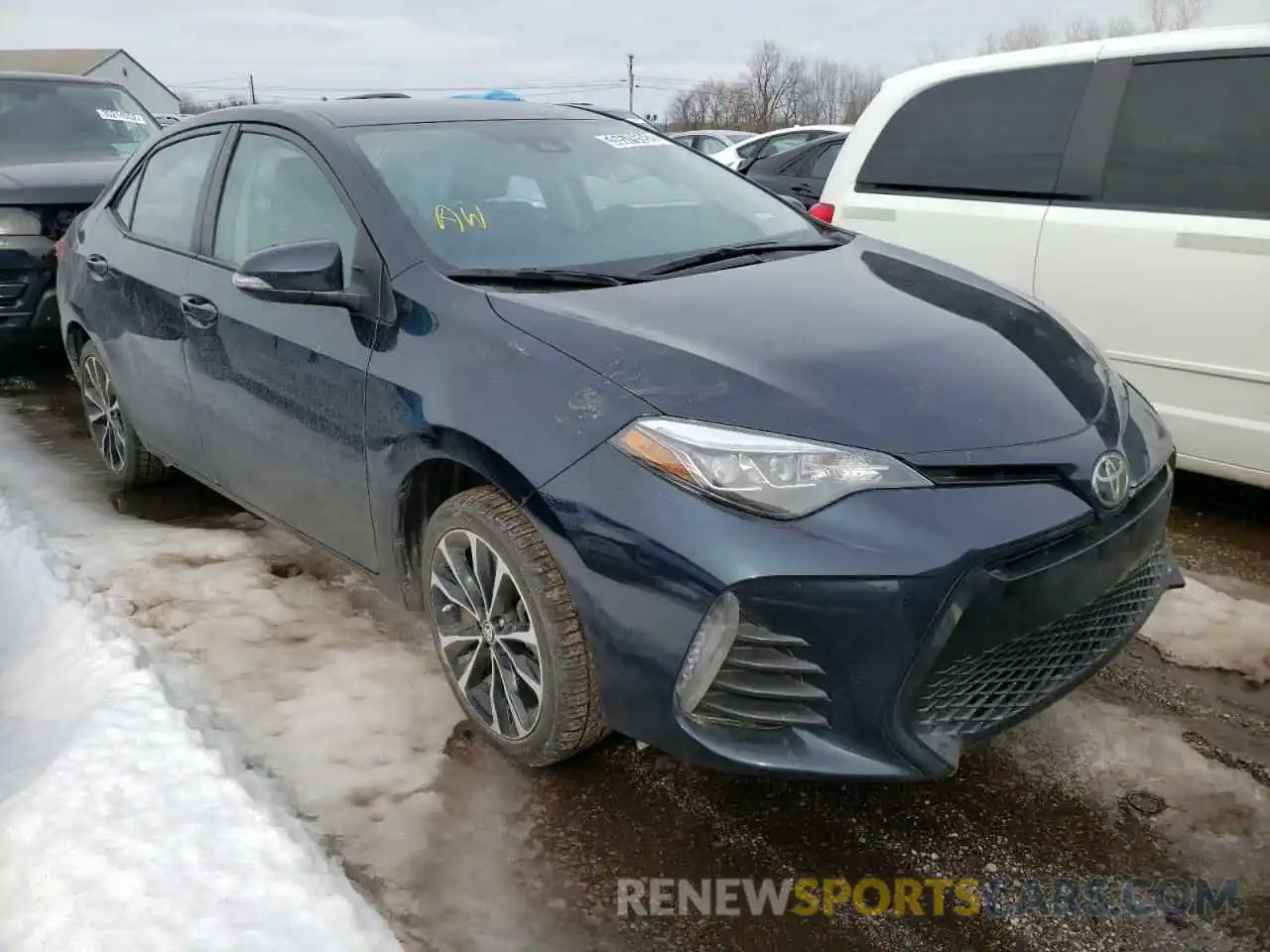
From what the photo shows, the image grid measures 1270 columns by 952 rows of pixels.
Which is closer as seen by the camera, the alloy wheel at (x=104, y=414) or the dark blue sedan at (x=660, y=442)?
the dark blue sedan at (x=660, y=442)

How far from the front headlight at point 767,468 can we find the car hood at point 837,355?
32 mm

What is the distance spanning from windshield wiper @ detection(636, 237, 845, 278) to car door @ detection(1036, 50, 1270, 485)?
4.14 feet

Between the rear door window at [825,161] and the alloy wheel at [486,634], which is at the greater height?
the rear door window at [825,161]

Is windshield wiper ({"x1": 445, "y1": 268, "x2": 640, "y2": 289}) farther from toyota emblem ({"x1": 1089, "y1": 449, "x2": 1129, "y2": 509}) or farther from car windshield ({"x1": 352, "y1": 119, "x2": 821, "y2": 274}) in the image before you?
toyota emblem ({"x1": 1089, "y1": 449, "x2": 1129, "y2": 509})

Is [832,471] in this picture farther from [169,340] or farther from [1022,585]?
[169,340]

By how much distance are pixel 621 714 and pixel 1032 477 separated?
0.96 m

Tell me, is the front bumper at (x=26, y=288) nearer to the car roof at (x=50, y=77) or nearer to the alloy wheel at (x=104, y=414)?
the alloy wheel at (x=104, y=414)

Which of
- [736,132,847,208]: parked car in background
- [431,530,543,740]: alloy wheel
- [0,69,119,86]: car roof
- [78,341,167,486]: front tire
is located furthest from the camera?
[736,132,847,208]: parked car in background

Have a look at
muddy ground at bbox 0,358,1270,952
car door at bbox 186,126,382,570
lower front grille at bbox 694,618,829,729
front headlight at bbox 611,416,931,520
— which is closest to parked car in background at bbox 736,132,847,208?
car door at bbox 186,126,382,570

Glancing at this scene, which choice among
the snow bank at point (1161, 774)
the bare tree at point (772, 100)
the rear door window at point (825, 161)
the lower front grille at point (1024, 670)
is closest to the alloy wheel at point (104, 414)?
the lower front grille at point (1024, 670)

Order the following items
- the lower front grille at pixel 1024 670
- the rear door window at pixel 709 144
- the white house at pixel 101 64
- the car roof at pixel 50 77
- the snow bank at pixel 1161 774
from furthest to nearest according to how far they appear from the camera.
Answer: the white house at pixel 101 64 → the rear door window at pixel 709 144 → the car roof at pixel 50 77 → the snow bank at pixel 1161 774 → the lower front grille at pixel 1024 670

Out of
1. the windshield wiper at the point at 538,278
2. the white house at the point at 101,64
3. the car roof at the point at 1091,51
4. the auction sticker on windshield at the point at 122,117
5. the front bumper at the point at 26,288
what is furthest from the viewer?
the white house at the point at 101,64

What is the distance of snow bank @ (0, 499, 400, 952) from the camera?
1972 millimetres

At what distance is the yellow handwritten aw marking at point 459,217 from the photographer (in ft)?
9.08
